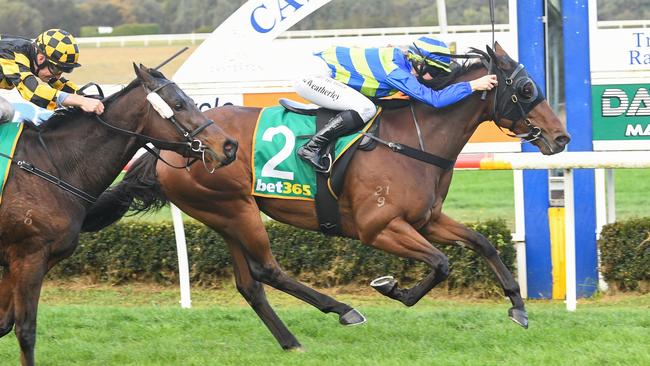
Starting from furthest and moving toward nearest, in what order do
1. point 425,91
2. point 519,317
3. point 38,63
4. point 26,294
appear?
point 425,91
point 519,317
point 38,63
point 26,294

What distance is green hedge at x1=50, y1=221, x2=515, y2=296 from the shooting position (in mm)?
7418

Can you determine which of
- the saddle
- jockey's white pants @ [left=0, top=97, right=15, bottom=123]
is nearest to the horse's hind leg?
the saddle

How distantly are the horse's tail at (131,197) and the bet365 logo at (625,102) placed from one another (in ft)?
11.2

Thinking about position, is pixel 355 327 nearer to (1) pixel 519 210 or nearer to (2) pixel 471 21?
(1) pixel 519 210

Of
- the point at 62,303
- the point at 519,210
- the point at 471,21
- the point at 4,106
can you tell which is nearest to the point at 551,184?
the point at 519,210

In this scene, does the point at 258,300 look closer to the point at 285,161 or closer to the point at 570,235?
the point at 285,161

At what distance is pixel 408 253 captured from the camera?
212 inches

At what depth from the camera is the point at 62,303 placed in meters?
7.58

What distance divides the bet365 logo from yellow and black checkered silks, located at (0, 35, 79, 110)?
13.3 feet

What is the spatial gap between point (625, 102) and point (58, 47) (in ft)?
13.7

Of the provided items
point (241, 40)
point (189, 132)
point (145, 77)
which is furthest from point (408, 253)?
point (241, 40)

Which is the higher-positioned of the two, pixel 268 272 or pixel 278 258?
pixel 268 272

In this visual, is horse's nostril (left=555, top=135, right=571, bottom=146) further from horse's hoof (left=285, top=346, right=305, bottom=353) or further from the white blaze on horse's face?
the white blaze on horse's face

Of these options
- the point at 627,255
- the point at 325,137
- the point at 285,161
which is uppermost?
the point at 325,137
